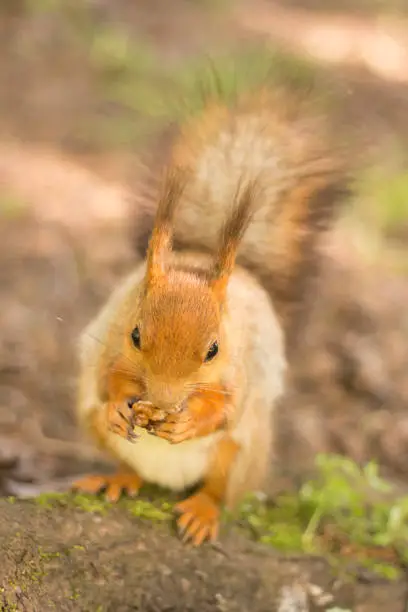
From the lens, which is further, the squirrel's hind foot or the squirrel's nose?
the squirrel's hind foot

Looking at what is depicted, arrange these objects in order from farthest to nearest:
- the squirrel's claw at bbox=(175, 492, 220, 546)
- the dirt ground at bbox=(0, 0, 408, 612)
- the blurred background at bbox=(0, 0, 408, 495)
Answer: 1. the blurred background at bbox=(0, 0, 408, 495)
2. the squirrel's claw at bbox=(175, 492, 220, 546)
3. the dirt ground at bbox=(0, 0, 408, 612)

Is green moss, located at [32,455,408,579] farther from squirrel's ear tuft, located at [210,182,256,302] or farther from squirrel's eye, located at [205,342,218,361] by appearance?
squirrel's ear tuft, located at [210,182,256,302]

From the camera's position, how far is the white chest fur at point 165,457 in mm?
1803

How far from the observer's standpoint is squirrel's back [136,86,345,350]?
203 cm

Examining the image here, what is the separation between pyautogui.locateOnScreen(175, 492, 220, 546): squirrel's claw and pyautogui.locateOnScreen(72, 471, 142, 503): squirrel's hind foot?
0.42 feet

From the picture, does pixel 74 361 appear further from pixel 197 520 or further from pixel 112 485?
pixel 197 520

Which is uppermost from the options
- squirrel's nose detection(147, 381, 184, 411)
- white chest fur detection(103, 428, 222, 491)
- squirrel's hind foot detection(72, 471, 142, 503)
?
squirrel's nose detection(147, 381, 184, 411)

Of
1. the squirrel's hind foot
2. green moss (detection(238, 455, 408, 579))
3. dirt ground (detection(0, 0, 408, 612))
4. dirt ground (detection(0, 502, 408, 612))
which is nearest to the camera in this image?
dirt ground (detection(0, 502, 408, 612))

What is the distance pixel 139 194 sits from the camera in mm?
1925

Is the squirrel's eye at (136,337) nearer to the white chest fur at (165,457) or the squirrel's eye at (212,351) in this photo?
the squirrel's eye at (212,351)

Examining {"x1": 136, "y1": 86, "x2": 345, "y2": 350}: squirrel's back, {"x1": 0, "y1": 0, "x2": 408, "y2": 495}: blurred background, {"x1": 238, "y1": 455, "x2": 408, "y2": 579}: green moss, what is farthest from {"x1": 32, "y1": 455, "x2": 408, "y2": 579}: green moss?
{"x1": 136, "y1": 86, "x2": 345, "y2": 350}: squirrel's back

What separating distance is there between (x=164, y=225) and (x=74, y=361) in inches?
60.6

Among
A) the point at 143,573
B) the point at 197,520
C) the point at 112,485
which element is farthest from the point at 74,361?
the point at 143,573

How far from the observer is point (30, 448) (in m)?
2.61
